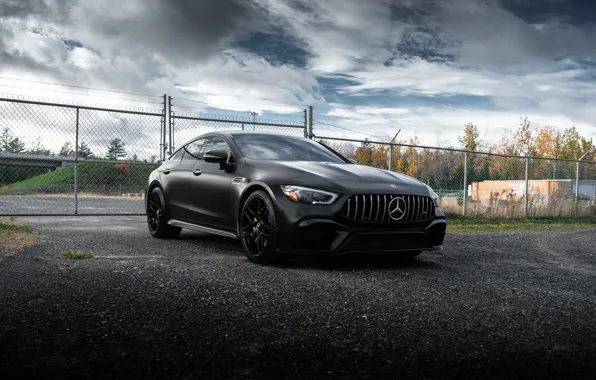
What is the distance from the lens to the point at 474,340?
11.9ft

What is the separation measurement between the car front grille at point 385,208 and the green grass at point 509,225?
5612mm

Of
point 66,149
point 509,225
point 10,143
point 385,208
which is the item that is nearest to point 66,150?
point 66,149

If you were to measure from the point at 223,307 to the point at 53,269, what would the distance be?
92.3 inches

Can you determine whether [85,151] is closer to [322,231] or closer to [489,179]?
[322,231]

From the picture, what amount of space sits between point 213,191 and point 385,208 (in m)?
2.24

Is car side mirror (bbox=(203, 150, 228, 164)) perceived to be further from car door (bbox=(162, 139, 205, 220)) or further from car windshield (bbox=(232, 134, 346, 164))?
car door (bbox=(162, 139, 205, 220))

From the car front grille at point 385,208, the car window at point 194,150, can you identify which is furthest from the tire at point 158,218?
the car front grille at point 385,208

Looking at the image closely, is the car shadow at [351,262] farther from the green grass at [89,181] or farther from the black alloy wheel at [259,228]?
the green grass at [89,181]

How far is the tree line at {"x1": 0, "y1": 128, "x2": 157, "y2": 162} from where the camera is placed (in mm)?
10898

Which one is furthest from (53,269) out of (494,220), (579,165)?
(579,165)

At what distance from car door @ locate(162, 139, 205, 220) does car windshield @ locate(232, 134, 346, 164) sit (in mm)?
899

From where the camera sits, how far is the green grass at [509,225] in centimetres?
1305

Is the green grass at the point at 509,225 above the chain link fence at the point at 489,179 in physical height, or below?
below

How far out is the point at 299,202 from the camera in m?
6.06
